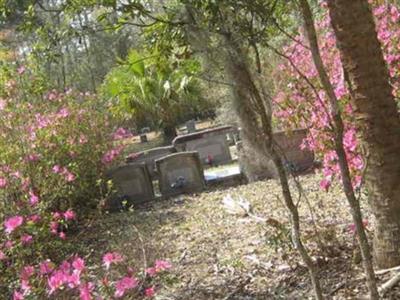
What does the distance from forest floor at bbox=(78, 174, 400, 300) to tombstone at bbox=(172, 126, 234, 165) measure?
4.74m

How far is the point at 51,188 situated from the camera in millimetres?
5832

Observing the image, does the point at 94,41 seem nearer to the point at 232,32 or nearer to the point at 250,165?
the point at 250,165

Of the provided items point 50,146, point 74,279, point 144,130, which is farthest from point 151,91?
point 74,279

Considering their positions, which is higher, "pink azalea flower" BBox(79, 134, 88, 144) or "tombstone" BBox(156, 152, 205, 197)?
"pink azalea flower" BBox(79, 134, 88, 144)

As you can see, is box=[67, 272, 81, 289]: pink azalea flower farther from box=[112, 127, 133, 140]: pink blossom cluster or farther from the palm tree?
the palm tree

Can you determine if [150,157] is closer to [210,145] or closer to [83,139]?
[210,145]

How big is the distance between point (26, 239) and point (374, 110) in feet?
7.25

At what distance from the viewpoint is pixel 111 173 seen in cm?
932

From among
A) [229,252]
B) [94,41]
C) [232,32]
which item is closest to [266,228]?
[229,252]

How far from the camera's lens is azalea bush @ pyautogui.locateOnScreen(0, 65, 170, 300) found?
3.02 metres

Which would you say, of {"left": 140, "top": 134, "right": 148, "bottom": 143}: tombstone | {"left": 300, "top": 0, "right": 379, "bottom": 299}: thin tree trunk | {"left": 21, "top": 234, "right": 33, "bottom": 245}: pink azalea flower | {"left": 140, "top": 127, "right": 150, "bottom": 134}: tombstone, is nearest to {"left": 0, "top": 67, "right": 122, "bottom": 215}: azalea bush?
{"left": 21, "top": 234, "right": 33, "bottom": 245}: pink azalea flower

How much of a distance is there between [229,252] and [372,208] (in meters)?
1.92

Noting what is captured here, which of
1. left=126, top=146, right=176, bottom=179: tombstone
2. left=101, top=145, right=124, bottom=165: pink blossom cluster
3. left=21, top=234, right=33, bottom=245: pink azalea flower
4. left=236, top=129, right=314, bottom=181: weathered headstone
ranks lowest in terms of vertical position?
left=236, top=129, right=314, bottom=181: weathered headstone

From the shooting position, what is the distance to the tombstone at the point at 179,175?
9625mm
